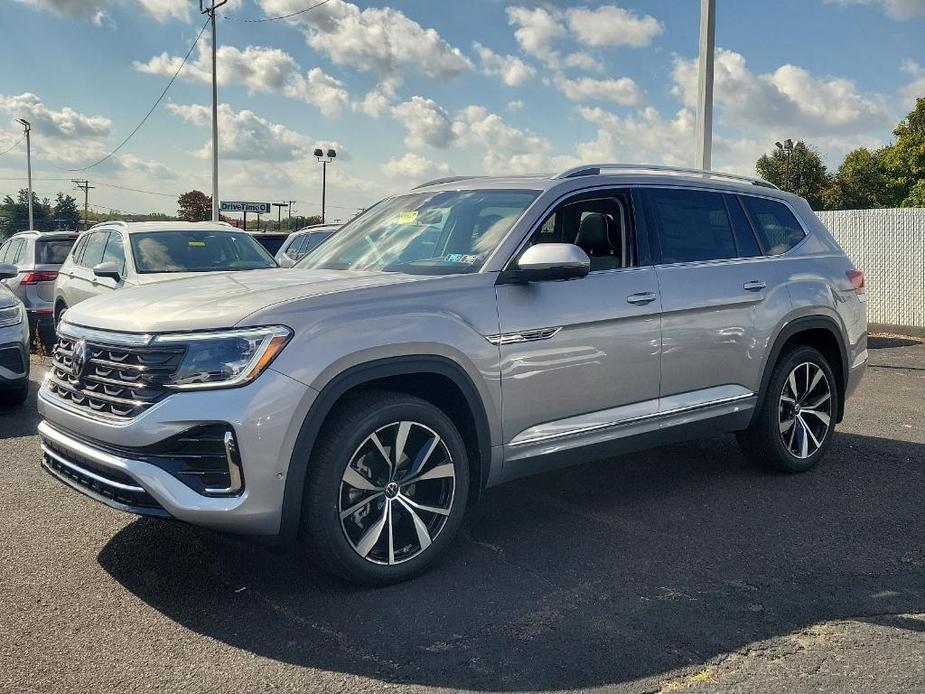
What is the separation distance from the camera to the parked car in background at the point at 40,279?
11.9 metres

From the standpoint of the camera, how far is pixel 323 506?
370cm

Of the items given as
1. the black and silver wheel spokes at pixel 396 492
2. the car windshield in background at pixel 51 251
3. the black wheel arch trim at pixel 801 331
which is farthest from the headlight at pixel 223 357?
the car windshield in background at pixel 51 251

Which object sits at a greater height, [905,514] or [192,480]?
[192,480]

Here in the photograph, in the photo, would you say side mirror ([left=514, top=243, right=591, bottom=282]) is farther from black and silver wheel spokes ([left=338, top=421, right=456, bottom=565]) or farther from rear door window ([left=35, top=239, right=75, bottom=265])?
rear door window ([left=35, top=239, right=75, bottom=265])

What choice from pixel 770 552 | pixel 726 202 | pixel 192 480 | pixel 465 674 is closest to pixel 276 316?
pixel 192 480

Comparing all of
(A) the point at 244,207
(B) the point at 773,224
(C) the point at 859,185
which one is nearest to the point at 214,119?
(A) the point at 244,207

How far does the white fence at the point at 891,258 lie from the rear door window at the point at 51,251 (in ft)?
40.6

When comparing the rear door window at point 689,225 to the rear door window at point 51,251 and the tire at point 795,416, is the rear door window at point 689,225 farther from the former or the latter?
the rear door window at point 51,251

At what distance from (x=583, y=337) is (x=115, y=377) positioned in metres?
2.18

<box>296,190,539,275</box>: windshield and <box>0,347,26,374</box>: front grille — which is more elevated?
<box>296,190,539,275</box>: windshield

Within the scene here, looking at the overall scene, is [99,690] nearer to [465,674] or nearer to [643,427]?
[465,674]

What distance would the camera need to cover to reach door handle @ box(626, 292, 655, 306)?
4.79 meters

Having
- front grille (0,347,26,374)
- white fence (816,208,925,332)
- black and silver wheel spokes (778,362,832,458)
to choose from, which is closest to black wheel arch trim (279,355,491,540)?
black and silver wheel spokes (778,362,832,458)

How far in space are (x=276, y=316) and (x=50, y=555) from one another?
1.77m
